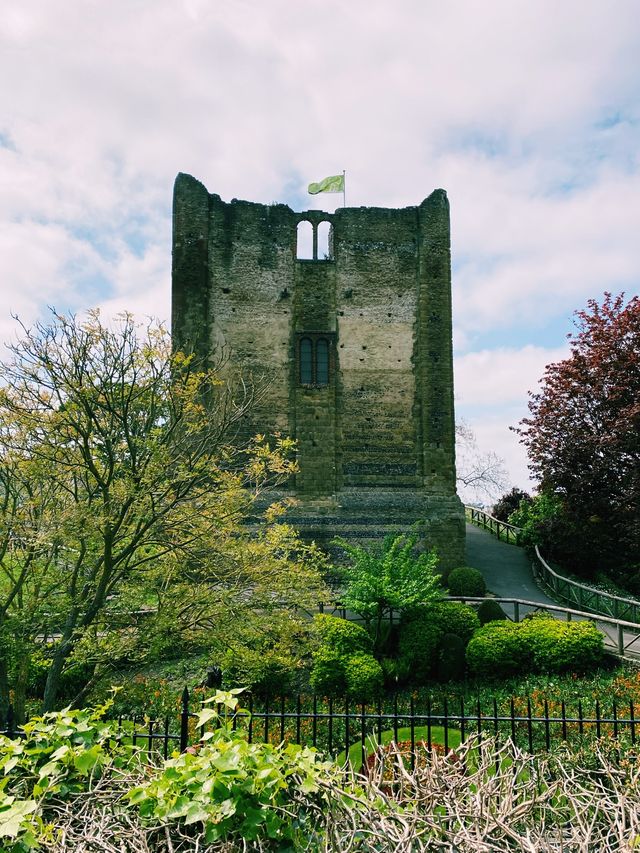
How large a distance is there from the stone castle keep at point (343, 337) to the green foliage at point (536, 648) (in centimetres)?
657

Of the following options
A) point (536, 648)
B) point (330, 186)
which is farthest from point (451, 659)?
point (330, 186)

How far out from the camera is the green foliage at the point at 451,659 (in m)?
13.4

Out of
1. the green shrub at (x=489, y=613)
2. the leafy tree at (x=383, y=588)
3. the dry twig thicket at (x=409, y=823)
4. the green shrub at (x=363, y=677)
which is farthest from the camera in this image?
the green shrub at (x=489, y=613)

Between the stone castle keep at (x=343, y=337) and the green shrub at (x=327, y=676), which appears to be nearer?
the green shrub at (x=327, y=676)

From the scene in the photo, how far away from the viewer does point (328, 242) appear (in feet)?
72.3

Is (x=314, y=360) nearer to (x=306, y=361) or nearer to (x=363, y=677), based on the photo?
(x=306, y=361)

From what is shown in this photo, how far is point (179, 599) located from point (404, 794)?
6.46m

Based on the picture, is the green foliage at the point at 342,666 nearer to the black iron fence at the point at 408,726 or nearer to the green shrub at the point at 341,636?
the green shrub at the point at 341,636

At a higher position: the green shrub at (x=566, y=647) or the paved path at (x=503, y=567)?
the paved path at (x=503, y=567)

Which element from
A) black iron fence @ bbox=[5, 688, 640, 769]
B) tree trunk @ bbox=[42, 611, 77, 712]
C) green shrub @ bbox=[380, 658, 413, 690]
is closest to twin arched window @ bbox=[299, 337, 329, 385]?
green shrub @ bbox=[380, 658, 413, 690]

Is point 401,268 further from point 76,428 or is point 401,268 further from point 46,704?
point 46,704

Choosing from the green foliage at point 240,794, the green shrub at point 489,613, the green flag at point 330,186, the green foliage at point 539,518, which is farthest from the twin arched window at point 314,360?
the green foliage at point 240,794

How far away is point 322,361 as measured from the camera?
20906mm

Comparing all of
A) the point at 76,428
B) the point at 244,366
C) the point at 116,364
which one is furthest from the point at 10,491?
the point at 244,366
